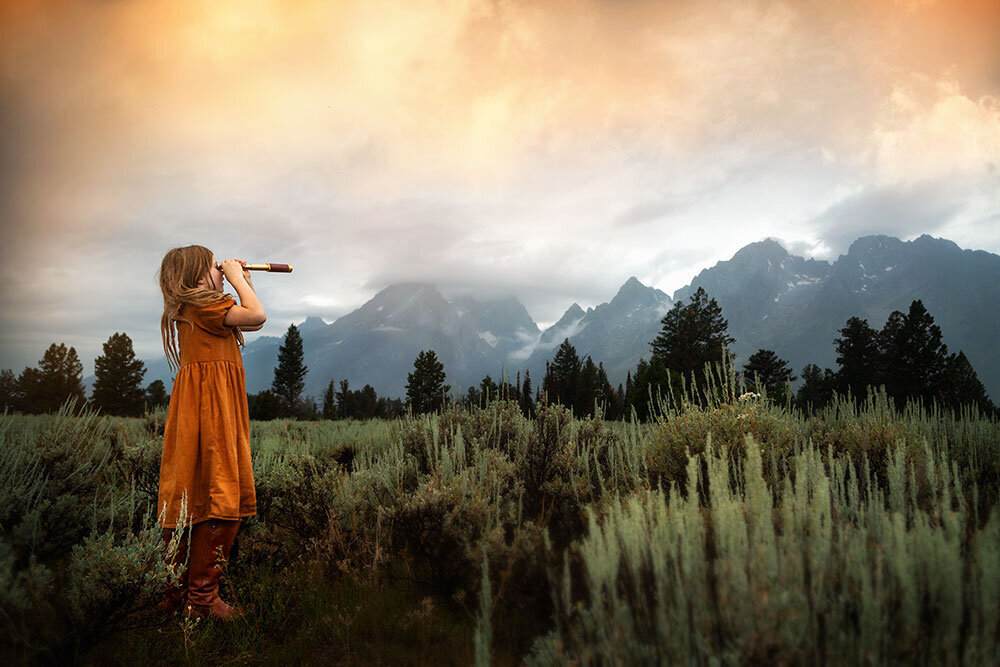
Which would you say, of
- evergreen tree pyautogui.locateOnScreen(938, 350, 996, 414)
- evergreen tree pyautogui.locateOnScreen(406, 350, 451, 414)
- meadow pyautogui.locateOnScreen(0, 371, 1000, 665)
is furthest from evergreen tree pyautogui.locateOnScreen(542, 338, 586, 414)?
meadow pyautogui.locateOnScreen(0, 371, 1000, 665)

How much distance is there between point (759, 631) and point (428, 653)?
1929mm

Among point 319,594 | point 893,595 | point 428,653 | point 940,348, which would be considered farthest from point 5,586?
point 940,348

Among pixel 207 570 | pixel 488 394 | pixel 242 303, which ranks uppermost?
pixel 242 303

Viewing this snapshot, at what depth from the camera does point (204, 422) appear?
3.31 m

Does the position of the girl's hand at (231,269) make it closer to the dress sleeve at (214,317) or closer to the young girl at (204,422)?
the young girl at (204,422)

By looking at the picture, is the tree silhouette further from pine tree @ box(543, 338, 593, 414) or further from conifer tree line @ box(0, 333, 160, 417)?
conifer tree line @ box(0, 333, 160, 417)

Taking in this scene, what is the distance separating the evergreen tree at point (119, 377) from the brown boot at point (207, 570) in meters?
62.8

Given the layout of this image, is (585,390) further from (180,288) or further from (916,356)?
(180,288)

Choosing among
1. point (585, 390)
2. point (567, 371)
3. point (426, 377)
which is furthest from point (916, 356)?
point (426, 377)

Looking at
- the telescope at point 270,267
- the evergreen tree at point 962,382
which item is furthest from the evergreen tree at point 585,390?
the telescope at point 270,267

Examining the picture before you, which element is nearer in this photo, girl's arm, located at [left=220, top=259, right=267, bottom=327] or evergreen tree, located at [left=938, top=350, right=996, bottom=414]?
girl's arm, located at [left=220, top=259, right=267, bottom=327]

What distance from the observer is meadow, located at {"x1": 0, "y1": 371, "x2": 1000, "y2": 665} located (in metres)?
1.96

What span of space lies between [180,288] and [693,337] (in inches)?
2437

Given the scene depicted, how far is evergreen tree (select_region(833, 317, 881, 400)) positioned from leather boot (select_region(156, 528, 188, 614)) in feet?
225
